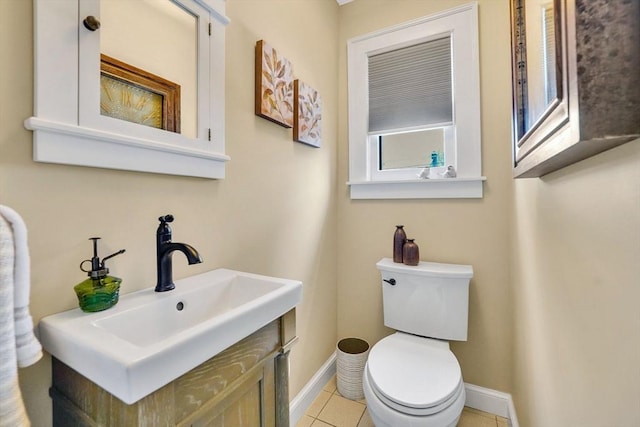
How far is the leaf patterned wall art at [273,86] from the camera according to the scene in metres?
1.21

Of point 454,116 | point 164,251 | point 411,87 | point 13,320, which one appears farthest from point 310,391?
point 411,87

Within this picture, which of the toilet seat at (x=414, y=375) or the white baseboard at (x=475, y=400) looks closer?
the toilet seat at (x=414, y=375)

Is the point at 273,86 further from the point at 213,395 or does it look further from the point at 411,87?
the point at 213,395

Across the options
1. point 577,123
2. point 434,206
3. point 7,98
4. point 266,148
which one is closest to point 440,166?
point 434,206

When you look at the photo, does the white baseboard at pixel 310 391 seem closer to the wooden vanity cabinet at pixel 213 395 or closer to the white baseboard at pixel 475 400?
the white baseboard at pixel 475 400

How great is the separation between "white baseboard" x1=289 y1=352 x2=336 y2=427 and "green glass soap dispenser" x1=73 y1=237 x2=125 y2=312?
1.15 m

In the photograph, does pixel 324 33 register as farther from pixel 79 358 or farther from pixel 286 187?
pixel 79 358

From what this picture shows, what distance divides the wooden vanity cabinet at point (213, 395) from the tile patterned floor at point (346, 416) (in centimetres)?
76

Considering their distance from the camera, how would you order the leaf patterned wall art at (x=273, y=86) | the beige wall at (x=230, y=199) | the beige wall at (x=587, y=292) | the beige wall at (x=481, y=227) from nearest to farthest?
the beige wall at (x=587, y=292)
the beige wall at (x=230, y=199)
the leaf patterned wall art at (x=273, y=86)
the beige wall at (x=481, y=227)

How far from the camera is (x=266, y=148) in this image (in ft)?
4.22

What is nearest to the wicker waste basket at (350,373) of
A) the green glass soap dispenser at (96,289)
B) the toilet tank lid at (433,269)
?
the toilet tank lid at (433,269)

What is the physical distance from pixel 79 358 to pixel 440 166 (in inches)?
72.3

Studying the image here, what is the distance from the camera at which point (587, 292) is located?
0.57 meters

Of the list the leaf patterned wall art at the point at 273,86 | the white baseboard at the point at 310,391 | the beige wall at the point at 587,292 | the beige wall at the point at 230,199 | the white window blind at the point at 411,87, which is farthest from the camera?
the white window blind at the point at 411,87
